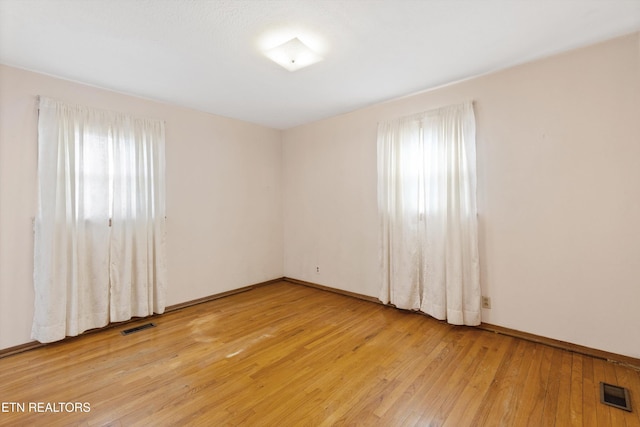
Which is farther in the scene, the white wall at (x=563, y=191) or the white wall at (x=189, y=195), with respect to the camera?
the white wall at (x=189, y=195)

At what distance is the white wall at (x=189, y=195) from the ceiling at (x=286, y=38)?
1.17 ft

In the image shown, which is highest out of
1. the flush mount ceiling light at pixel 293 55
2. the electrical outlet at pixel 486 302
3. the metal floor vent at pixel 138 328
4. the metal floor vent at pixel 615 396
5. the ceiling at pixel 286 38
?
the ceiling at pixel 286 38

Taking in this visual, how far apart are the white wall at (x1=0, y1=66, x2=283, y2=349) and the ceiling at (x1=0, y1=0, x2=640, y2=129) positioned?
0.36 metres

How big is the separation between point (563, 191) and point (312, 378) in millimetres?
2825

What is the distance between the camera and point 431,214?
11.1ft

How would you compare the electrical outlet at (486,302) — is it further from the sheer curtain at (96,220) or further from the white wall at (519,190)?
the sheer curtain at (96,220)

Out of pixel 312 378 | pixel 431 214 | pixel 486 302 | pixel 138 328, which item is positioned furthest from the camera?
pixel 431 214

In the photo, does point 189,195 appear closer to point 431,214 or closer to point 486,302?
point 431,214

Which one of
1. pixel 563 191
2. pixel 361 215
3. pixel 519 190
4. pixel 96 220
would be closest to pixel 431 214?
pixel 519 190

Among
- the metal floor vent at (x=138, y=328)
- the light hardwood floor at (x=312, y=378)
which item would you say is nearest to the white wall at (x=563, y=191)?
the light hardwood floor at (x=312, y=378)

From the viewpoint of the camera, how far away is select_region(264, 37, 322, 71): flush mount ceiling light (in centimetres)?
240

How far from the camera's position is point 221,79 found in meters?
3.08

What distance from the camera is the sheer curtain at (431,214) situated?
3098 mm

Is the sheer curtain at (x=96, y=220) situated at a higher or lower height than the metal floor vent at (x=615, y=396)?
higher
